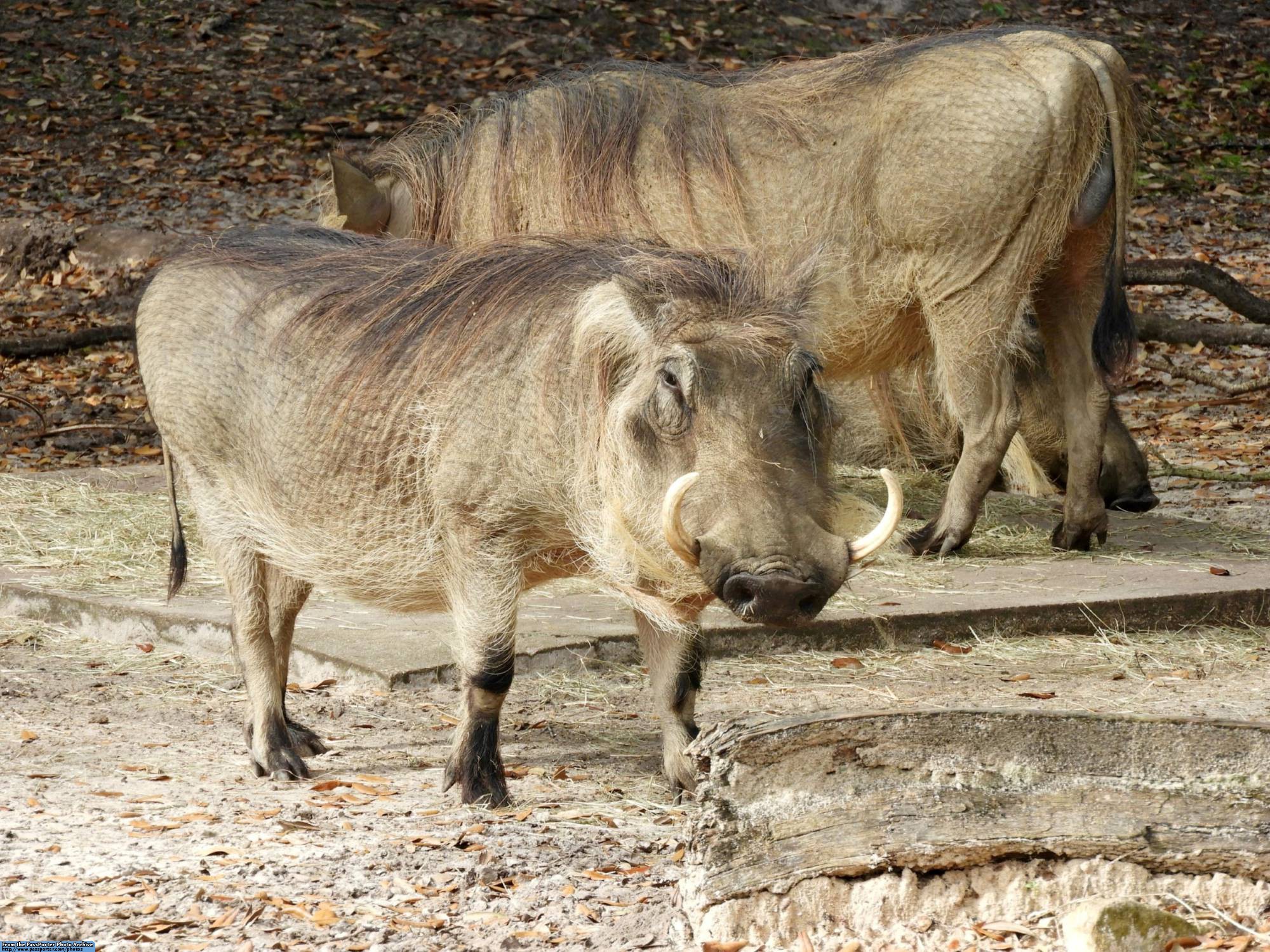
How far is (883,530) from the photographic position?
9.41 ft

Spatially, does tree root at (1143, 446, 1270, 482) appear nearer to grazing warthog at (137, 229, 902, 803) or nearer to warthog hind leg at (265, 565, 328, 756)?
grazing warthog at (137, 229, 902, 803)

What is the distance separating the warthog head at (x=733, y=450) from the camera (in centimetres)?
285

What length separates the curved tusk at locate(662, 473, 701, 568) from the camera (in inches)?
112

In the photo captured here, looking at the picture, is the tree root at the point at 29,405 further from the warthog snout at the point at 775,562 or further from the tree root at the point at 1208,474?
the warthog snout at the point at 775,562

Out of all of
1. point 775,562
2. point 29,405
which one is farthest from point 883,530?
point 29,405

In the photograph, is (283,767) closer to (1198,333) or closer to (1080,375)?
(1080,375)

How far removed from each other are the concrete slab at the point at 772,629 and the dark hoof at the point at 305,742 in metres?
0.47

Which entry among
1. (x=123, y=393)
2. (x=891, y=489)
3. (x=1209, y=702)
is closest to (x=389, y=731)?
(x=891, y=489)

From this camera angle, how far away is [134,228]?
413 inches

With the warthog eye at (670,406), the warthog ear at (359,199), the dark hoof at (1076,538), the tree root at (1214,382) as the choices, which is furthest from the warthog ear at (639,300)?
the tree root at (1214,382)

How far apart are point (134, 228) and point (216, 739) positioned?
23.7 ft

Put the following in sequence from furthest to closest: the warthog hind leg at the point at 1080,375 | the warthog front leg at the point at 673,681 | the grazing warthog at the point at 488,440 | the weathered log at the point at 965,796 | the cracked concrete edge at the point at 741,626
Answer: the warthog hind leg at the point at 1080,375
the cracked concrete edge at the point at 741,626
the warthog front leg at the point at 673,681
the grazing warthog at the point at 488,440
the weathered log at the point at 965,796

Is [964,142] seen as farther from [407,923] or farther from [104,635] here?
[407,923]

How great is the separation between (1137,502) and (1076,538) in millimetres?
973
